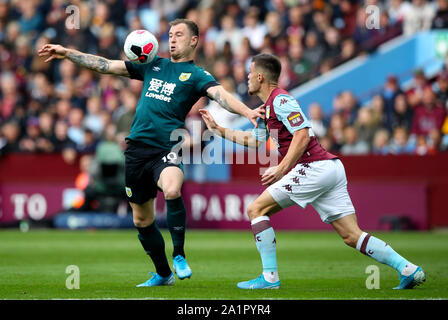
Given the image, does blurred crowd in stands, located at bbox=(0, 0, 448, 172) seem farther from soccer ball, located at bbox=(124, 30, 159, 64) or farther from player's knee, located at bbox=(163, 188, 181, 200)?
player's knee, located at bbox=(163, 188, 181, 200)

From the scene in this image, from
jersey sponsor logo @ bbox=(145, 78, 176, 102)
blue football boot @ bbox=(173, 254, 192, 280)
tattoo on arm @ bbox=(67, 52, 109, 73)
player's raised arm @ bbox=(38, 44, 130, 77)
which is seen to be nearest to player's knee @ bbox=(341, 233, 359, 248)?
blue football boot @ bbox=(173, 254, 192, 280)

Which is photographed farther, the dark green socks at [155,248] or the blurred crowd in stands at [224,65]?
the blurred crowd in stands at [224,65]

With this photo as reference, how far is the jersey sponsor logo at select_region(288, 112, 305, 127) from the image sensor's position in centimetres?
833

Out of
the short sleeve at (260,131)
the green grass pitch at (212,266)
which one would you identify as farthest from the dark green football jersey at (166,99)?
the green grass pitch at (212,266)

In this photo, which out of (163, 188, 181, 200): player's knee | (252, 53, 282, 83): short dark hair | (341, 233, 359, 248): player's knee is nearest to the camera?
(341, 233, 359, 248): player's knee

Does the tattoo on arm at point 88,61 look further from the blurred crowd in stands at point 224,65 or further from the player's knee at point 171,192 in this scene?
the blurred crowd in stands at point 224,65

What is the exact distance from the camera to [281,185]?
336 inches

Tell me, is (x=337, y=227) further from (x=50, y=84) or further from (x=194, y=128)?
(x=50, y=84)

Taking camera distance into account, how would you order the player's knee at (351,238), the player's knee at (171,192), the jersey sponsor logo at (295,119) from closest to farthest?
1. the jersey sponsor logo at (295,119)
2. the player's knee at (351,238)
3. the player's knee at (171,192)

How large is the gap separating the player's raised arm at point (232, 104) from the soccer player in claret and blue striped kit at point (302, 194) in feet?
0.46

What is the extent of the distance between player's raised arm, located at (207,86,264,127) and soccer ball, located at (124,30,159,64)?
2.59 feet

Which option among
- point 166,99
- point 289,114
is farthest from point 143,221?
point 289,114

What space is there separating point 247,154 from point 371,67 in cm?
480

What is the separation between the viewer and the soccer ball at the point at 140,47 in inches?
358
